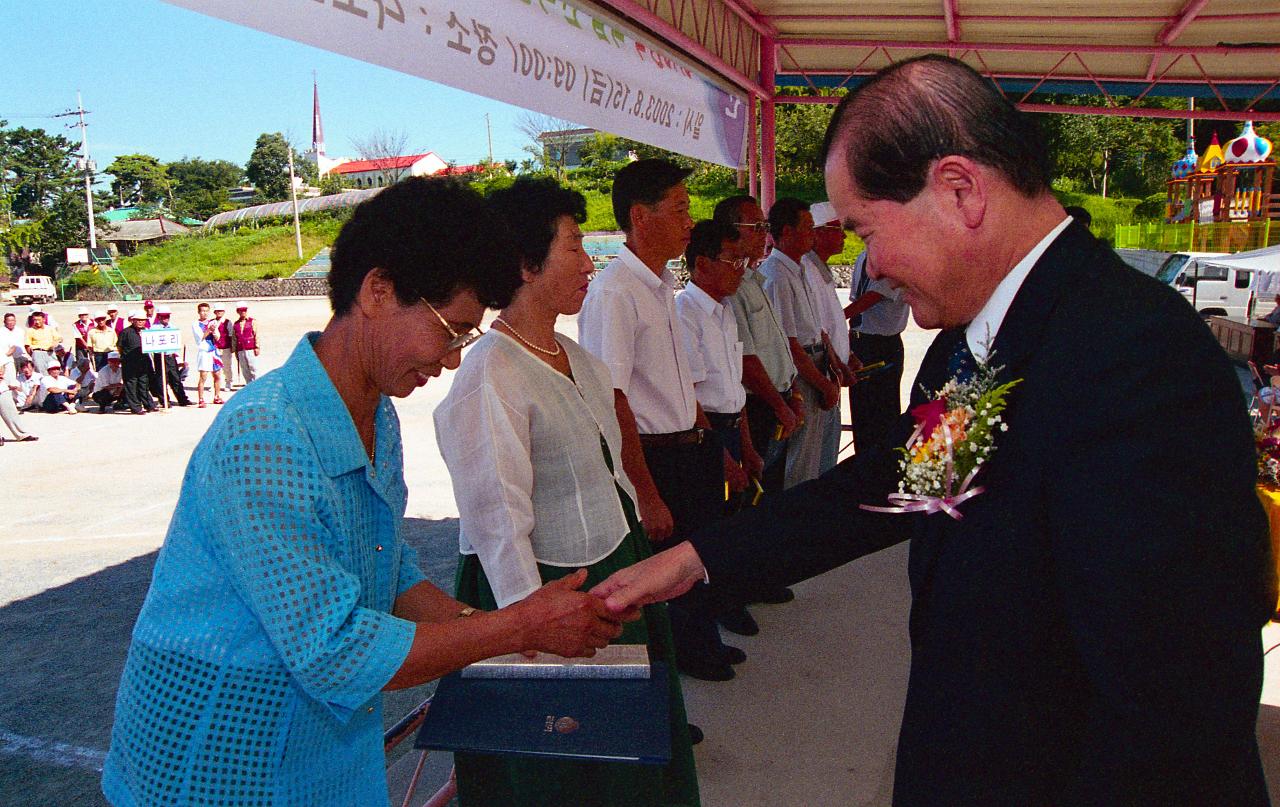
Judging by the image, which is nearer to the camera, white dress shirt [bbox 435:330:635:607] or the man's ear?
the man's ear

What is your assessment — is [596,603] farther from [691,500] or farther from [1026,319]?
[691,500]

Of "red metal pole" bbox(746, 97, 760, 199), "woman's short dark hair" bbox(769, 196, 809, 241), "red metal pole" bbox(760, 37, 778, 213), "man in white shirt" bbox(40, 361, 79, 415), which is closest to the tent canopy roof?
"red metal pole" bbox(760, 37, 778, 213)

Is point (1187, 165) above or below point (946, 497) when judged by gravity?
above

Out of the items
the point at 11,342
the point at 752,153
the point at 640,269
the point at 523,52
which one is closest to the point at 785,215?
the point at 640,269

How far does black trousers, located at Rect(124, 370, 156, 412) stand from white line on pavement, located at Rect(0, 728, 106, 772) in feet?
40.4

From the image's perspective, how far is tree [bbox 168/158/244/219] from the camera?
3817 inches

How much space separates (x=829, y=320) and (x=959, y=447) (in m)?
4.84

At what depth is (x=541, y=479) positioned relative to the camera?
2.48 meters

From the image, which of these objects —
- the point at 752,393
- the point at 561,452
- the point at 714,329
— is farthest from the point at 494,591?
the point at 752,393

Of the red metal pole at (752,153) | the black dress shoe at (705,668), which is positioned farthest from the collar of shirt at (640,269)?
the red metal pole at (752,153)

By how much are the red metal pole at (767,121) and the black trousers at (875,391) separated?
2.11 metres

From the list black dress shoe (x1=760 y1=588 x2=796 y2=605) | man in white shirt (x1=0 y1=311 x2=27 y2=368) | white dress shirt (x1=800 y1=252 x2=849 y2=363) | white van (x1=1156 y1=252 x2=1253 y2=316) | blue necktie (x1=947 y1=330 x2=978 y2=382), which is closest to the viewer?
blue necktie (x1=947 y1=330 x2=978 y2=382)

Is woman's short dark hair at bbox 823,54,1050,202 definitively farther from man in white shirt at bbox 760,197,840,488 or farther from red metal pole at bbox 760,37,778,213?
red metal pole at bbox 760,37,778,213

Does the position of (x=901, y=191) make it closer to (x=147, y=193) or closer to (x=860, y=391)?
(x=860, y=391)
